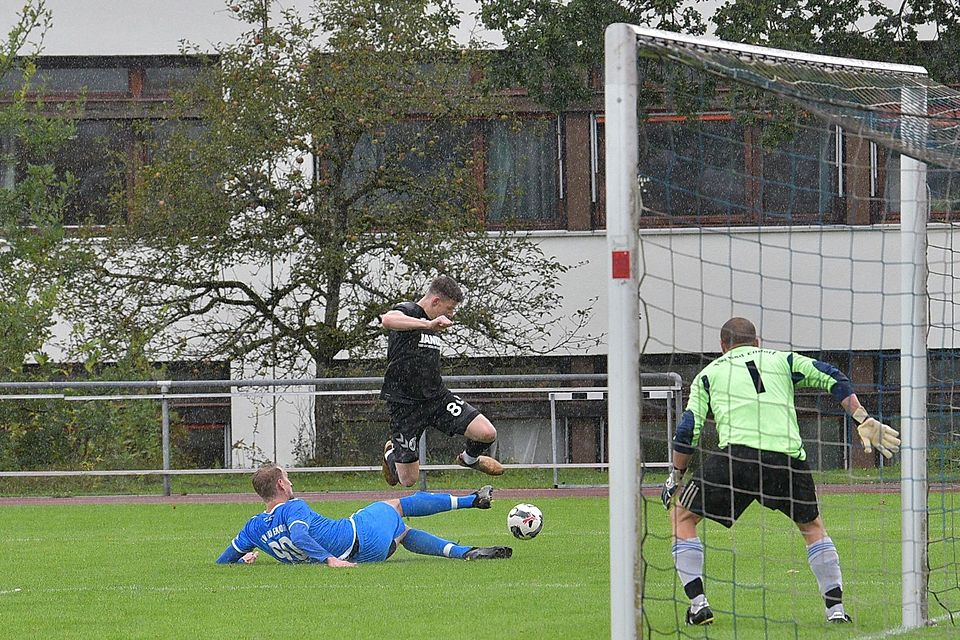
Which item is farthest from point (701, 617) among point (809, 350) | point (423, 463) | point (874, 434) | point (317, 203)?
point (809, 350)

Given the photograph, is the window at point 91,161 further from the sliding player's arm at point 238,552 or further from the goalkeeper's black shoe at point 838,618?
the goalkeeper's black shoe at point 838,618

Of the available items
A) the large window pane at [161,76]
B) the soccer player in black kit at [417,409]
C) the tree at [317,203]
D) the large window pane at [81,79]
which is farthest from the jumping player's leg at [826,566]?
the large window pane at [81,79]

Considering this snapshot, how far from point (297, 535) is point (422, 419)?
1.79 m

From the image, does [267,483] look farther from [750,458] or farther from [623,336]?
[623,336]

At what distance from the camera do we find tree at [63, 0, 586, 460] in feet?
62.8

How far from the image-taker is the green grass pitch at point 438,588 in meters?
7.39

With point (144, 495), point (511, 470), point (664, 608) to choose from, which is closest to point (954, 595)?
point (664, 608)

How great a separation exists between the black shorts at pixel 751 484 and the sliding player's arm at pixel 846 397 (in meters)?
0.37

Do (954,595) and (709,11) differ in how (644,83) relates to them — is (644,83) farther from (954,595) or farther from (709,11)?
(954,595)

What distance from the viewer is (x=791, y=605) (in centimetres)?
798

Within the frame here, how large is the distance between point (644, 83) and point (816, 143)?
4.49 metres

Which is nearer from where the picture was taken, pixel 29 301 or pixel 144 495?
pixel 144 495

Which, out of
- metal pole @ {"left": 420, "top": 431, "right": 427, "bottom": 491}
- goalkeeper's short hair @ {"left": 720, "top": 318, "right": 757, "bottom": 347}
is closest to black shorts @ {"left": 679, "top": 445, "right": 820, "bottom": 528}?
goalkeeper's short hair @ {"left": 720, "top": 318, "right": 757, "bottom": 347}

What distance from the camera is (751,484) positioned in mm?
7211
